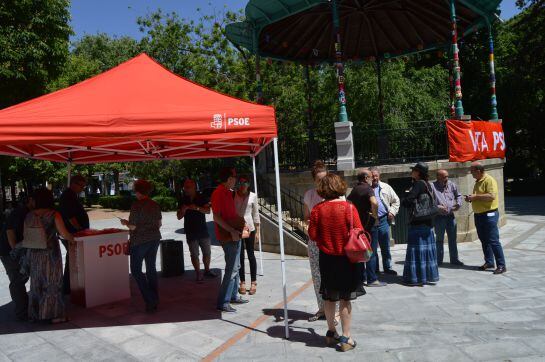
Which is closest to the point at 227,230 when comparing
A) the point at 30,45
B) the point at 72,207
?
the point at 72,207

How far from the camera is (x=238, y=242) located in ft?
18.3

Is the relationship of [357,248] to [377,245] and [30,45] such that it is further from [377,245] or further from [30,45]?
[30,45]

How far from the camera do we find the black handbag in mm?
6480

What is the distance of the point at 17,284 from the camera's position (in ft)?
18.4

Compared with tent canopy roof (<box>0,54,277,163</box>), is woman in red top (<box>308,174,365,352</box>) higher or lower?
lower

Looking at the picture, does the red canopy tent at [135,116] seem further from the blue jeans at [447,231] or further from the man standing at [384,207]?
the blue jeans at [447,231]

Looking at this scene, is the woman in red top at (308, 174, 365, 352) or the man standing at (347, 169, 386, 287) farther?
the man standing at (347, 169, 386, 287)

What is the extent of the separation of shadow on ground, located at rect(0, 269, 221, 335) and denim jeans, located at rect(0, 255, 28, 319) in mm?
155

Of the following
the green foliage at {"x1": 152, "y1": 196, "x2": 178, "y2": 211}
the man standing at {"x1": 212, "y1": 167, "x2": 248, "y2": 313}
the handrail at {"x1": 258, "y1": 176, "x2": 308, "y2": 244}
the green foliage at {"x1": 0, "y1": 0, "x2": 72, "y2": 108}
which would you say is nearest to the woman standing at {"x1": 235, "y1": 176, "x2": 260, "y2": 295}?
the man standing at {"x1": 212, "y1": 167, "x2": 248, "y2": 313}

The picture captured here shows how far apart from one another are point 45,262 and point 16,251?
17.2 inches

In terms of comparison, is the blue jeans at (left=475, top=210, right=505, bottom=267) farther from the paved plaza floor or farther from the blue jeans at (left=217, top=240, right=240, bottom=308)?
the blue jeans at (left=217, top=240, right=240, bottom=308)

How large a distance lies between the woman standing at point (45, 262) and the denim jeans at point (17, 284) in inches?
9.1

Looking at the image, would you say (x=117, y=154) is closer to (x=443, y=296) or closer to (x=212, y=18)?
(x=443, y=296)

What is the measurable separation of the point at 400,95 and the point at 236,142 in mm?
12579
